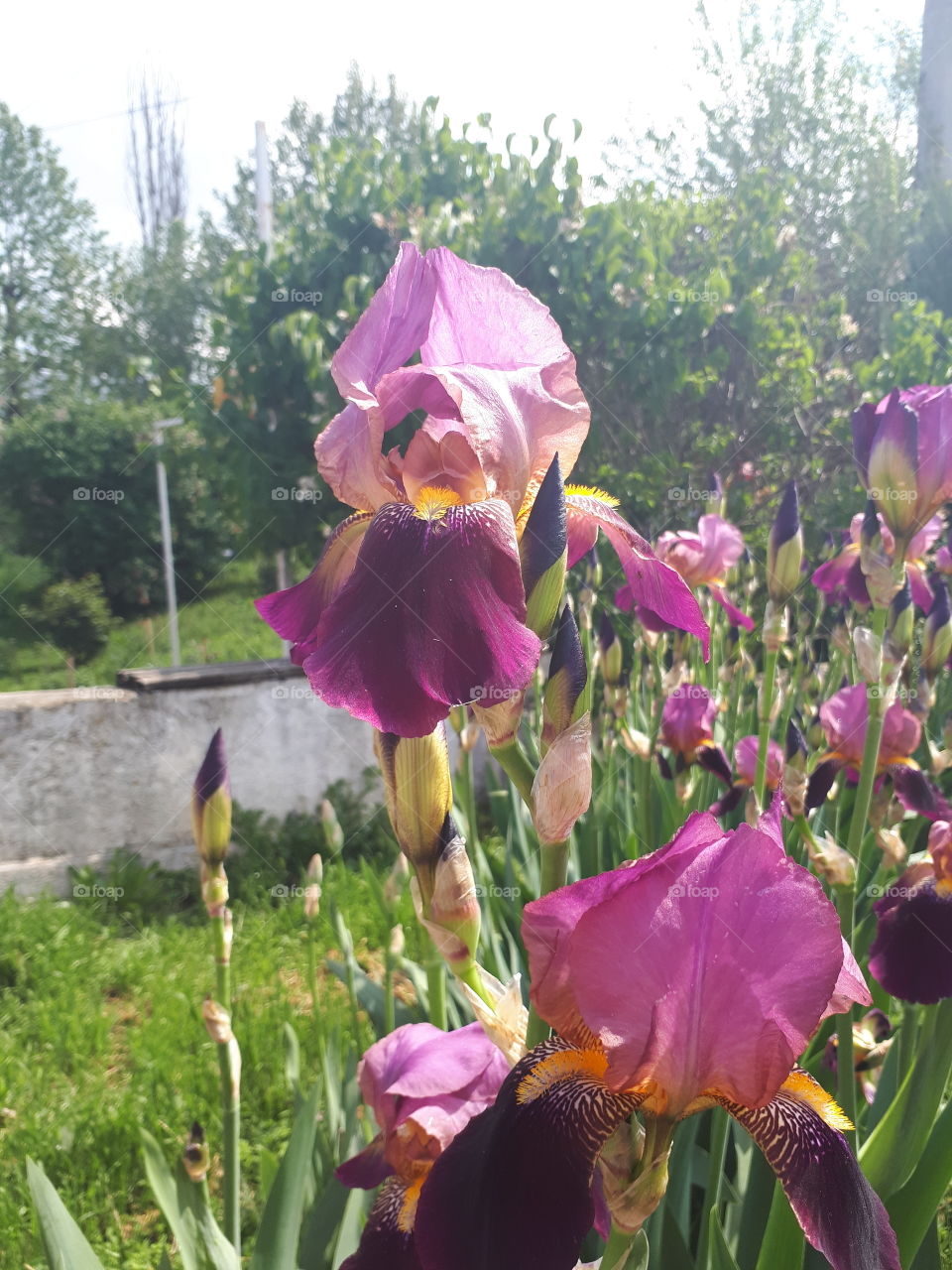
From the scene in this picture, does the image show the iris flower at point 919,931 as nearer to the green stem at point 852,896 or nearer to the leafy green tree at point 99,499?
the green stem at point 852,896

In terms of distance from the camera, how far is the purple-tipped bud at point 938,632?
6.69 feet

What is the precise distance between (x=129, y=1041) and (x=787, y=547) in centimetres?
298

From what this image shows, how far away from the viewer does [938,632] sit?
2.05 m

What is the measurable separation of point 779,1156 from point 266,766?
15.2ft

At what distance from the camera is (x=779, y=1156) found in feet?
2.10

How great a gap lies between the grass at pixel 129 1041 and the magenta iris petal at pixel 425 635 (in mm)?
1426

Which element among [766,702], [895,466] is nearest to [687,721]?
[766,702]

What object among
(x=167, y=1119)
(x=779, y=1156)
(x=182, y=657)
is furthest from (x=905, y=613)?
(x=182, y=657)

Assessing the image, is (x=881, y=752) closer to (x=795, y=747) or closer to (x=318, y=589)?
(x=795, y=747)

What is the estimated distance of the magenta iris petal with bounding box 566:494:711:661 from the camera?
81cm

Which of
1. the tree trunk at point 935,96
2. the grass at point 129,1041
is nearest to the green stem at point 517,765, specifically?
the grass at point 129,1041

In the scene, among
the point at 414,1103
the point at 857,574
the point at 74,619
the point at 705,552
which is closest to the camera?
the point at 414,1103

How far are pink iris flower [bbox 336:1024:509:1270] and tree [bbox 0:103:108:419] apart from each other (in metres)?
15.1

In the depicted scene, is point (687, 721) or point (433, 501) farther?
point (687, 721)
